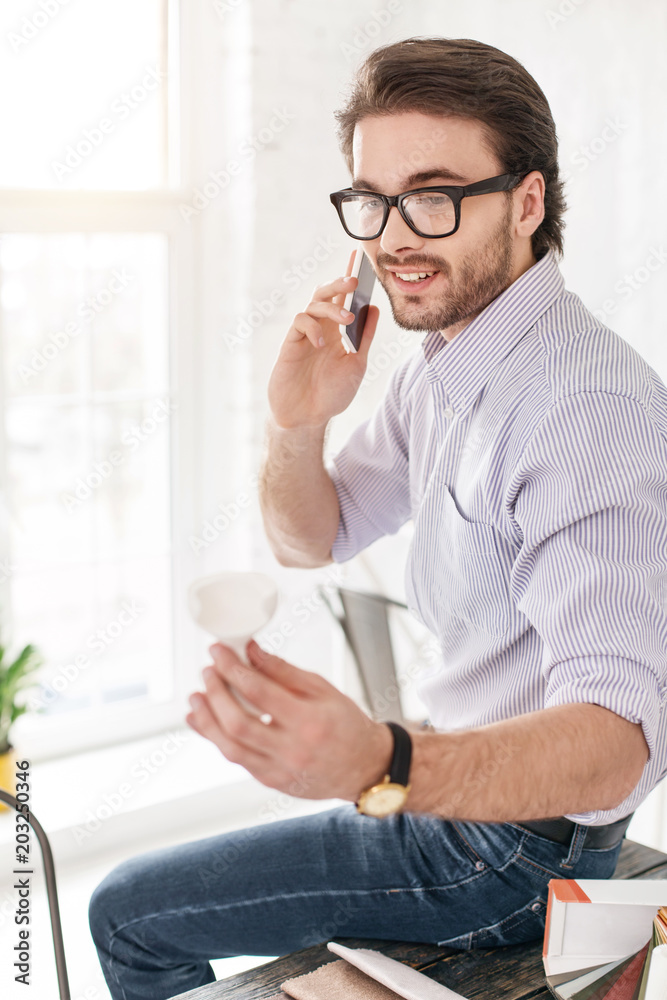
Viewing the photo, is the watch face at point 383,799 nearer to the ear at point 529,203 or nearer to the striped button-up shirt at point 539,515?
the striped button-up shirt at point 539,515

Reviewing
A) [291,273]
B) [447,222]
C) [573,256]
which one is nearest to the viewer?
[447,222]

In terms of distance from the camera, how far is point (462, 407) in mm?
1341

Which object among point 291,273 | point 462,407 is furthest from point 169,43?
point 462,407

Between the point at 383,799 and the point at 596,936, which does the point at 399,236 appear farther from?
the point at 596,936

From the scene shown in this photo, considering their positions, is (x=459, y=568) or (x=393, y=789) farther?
(x=459, y=568)

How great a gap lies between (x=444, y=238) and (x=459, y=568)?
47cm

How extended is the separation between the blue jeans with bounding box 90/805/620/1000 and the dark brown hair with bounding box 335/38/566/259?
3.16 ft

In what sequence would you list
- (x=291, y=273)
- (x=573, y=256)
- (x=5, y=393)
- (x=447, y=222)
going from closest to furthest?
(x=447, y=222) → (x=573, y=256) → (x=5, y=393) → (x=291, y=273)

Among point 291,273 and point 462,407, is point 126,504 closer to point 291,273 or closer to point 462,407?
point 291,273

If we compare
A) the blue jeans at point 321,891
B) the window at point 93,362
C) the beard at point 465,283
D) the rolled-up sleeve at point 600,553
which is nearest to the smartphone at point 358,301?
the beard at point 465,283

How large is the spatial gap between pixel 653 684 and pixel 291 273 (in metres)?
2.23

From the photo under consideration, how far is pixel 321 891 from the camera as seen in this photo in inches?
51.7

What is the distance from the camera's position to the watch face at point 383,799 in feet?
2.73

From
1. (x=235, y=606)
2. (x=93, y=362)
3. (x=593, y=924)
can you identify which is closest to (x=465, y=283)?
(x=235, y=606)
